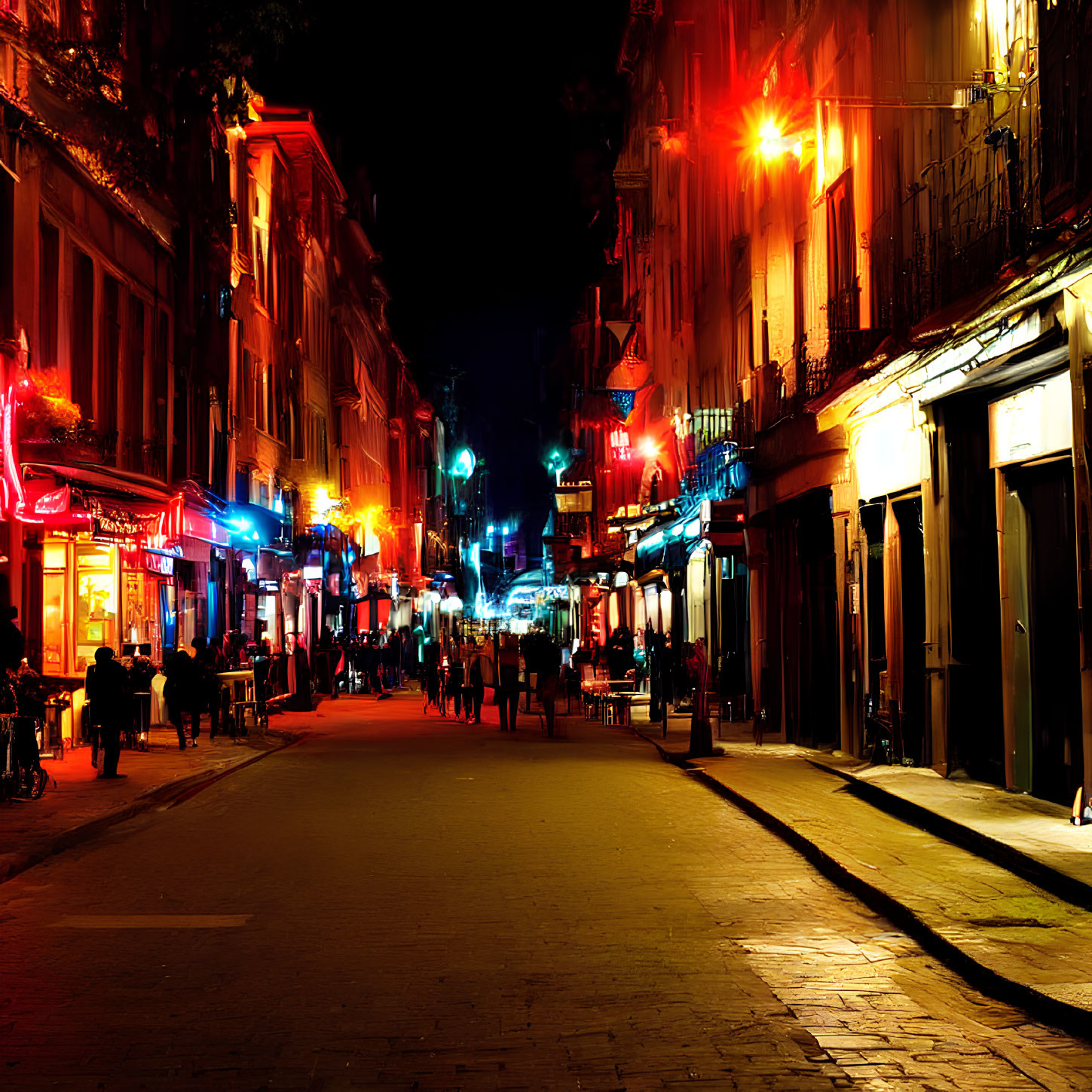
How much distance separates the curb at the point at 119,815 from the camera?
11.1m

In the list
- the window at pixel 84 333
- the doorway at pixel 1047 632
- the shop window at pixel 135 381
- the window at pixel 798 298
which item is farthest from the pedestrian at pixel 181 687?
the doorway at pixel 1047 632

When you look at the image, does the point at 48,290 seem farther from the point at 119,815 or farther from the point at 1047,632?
the point at 1047,632

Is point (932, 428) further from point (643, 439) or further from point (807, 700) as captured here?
point (643, 439)

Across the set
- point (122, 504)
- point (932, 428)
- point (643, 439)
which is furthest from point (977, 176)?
point (643, 439)

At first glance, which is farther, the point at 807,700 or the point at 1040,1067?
the point at 807,700

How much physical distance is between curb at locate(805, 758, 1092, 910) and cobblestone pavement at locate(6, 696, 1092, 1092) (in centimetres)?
128

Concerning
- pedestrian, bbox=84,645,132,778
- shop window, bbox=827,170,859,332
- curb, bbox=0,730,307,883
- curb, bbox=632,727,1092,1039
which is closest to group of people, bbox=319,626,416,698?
curb, bbox=0,730,307,883

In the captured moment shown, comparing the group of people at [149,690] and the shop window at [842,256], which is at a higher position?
the shop window at [842,256]

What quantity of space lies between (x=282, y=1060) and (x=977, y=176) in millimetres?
11130

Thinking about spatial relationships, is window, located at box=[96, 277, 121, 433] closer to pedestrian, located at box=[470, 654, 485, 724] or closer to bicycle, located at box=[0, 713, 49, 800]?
pedestrian, located at box=[470, 654, 485, 724]

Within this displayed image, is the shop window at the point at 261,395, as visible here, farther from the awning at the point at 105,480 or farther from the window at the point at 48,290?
the window at the point at 48,290

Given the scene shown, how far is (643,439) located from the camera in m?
42.5

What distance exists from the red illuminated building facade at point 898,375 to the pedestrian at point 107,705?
9353mm

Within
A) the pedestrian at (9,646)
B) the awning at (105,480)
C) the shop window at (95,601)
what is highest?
the awning at (105,480)
